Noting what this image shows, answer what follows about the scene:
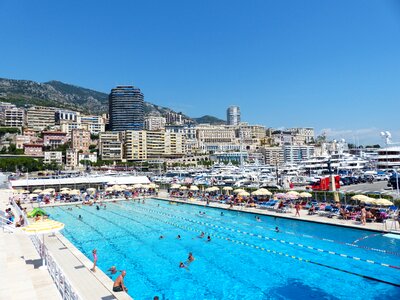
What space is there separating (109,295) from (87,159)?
117 metres

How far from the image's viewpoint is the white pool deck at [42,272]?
397 inches

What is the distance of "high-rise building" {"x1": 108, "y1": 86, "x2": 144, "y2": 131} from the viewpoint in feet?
571

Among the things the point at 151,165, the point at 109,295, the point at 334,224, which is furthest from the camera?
the point at 151,165

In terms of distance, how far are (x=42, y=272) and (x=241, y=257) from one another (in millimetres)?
9759

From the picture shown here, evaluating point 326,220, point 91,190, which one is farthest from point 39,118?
point 326,220

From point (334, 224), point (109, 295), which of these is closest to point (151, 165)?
point (334, 224)

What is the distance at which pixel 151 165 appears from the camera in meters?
132

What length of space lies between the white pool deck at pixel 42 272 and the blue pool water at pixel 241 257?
165 cm

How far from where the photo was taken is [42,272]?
11938mm

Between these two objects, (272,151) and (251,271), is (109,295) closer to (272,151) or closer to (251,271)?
(251,271)

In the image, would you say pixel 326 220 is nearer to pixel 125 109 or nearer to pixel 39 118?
pixel 39 118

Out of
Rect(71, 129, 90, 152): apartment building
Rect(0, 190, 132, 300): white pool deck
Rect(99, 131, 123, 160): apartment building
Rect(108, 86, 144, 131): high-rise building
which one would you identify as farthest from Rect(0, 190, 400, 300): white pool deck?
Rect(108, 86, 144, 131): high-rise building

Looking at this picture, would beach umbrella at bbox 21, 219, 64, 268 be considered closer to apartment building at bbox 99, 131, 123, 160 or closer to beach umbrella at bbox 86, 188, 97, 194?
beach umbrella at bbox 86, 188, 97, 194

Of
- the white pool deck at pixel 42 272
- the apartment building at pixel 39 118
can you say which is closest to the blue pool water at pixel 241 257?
the white pool deck at pixel 42 272
